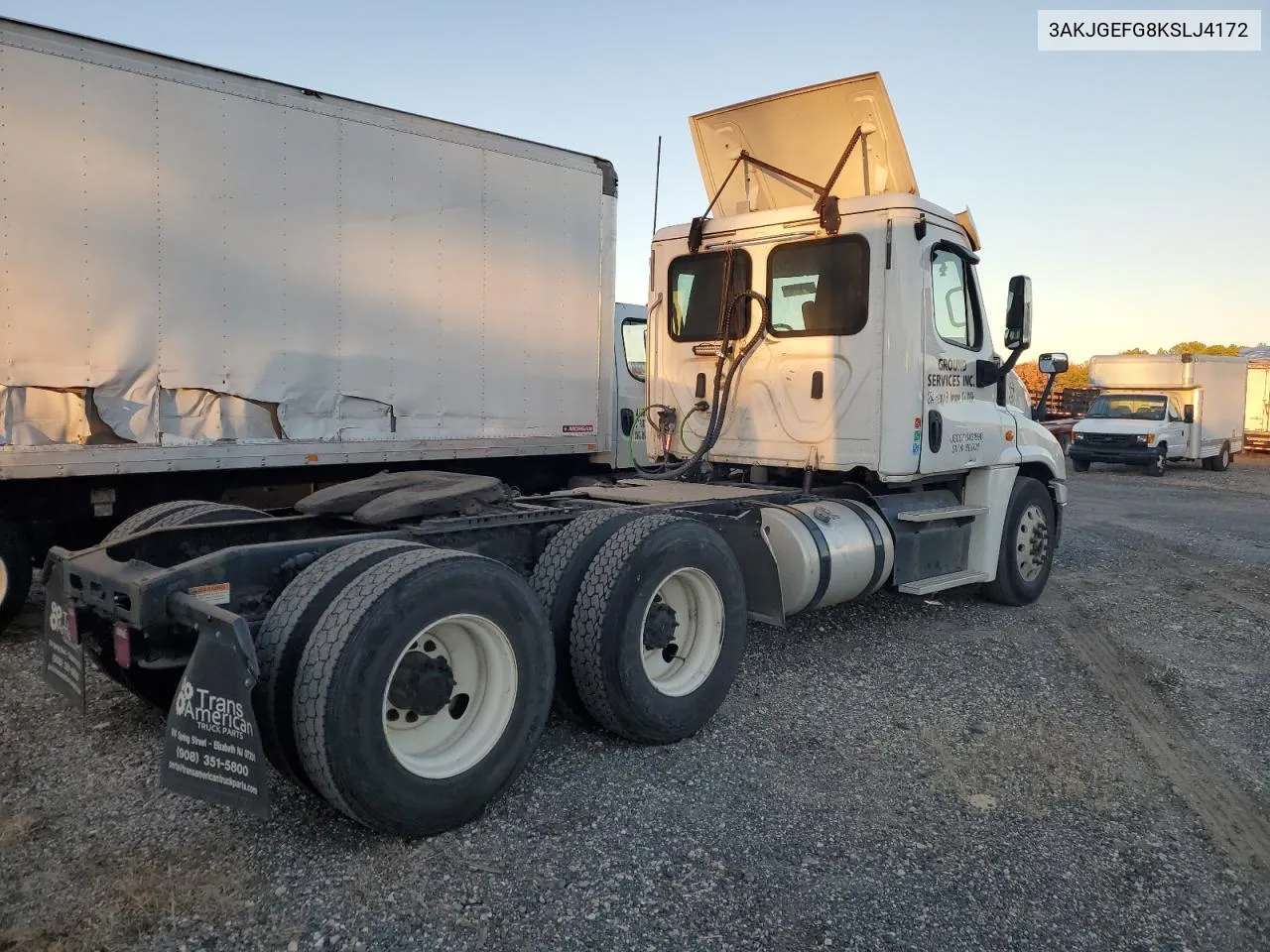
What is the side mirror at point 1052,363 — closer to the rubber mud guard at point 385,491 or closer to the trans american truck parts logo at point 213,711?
the rubber mud guard at point 385,491

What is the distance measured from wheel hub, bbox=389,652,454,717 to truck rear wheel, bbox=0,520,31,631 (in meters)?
3.91

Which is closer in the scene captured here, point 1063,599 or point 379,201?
point 379,201

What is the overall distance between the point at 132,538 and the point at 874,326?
441 cm

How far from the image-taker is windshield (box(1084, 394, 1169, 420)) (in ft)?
74.6

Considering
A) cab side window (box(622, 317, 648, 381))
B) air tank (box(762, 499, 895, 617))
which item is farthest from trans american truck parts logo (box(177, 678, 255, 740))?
cab side window (box(622, 317, 648, 381))

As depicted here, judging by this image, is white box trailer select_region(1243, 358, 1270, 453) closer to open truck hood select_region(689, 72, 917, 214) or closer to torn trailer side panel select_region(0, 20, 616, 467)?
open truck hood select_region(689, 72, 917, 214)

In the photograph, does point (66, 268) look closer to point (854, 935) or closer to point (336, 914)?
point (336, 914)

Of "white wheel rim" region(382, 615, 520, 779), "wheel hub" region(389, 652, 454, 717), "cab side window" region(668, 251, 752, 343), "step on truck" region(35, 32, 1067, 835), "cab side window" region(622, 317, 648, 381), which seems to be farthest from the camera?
"cab side window" region(622, 317, 648, 381)

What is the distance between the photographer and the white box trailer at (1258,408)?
2765 centimetres

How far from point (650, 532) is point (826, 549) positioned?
69.4 inches

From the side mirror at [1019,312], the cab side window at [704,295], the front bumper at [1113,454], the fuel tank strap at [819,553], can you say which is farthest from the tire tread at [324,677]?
the front bumper at [1113,454]

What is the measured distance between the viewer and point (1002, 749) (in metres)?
4.50

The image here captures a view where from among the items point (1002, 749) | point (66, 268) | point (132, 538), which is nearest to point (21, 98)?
point (66, 268)

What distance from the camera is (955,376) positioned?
6.63 m
